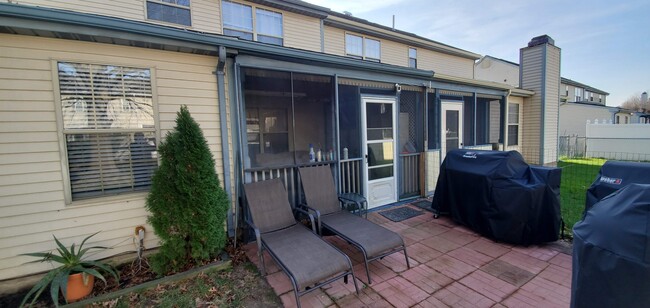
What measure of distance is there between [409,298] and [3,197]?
413cm

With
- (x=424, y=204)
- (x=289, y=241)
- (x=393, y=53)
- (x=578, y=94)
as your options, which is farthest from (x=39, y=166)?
(x=578, y=94)

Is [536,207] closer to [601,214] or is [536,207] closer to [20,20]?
[601,214]

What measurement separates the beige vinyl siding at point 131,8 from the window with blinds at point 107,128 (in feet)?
15.5

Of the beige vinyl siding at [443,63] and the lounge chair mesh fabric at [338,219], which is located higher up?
the beige vinyl siding at [443,63]

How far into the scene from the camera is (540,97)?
8797 mm

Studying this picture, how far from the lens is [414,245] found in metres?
3.45

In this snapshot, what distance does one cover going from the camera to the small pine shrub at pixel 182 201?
279 cm

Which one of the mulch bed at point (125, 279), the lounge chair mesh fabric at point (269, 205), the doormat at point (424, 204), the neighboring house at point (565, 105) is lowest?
the mulch bed at point (125, 279)

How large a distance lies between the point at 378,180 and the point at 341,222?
1789 mm

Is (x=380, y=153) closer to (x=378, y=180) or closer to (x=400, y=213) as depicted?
(x=378, y=180)

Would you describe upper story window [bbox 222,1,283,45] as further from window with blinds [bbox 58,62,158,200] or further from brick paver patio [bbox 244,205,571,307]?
brick paver patio [bbox 244,205,571,307]

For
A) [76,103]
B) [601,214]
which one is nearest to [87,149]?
[76,103]

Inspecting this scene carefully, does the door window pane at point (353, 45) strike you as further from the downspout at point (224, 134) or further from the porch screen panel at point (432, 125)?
the downspout at point (224, 134)

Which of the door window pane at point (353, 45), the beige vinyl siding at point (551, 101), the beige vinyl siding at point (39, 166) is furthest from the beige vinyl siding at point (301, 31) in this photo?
the beige vinyl siding at point (551, 101)
